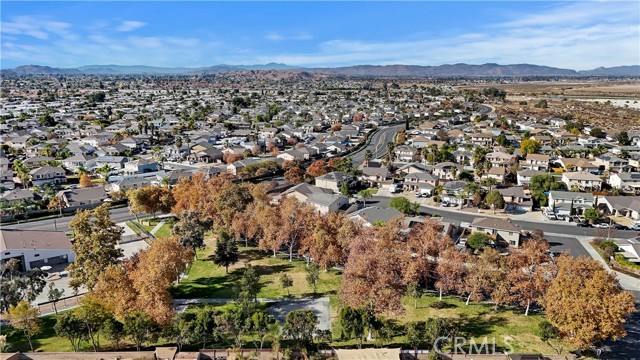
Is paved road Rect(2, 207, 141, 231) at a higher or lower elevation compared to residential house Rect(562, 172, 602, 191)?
lower

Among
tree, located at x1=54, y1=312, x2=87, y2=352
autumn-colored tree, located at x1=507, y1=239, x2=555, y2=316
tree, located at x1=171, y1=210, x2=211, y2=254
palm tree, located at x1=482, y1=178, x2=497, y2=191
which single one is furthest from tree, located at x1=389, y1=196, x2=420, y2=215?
tree, located at x1=54, y1=312, x2=87, y2=352

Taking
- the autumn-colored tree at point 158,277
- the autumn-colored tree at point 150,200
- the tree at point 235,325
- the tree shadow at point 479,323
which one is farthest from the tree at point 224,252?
the tree shadow at point 479,323

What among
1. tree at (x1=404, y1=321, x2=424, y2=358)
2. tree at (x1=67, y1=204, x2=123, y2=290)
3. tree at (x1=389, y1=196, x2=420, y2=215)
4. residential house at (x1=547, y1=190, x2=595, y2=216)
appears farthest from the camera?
residential house at (x1=547, y1=190, x2=595, y2=216)

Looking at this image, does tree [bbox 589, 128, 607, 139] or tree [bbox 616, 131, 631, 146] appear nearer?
tree [bbox 616, 131, 631, 146]

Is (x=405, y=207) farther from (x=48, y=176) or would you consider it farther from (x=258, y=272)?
(x=48, y=176)

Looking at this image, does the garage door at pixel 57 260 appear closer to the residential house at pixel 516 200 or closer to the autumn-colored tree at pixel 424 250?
the autumn-colored tree at pixel 424 250

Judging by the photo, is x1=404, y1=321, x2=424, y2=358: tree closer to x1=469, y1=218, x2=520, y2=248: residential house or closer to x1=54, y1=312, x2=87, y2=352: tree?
x1=54, y1=312, x2=87, y2=352: tree

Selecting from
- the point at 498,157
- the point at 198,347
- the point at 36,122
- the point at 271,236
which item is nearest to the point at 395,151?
the point at 498,157
